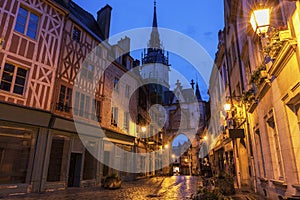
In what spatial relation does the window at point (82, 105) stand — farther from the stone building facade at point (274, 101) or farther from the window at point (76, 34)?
the stone building facade at point (274, 101)

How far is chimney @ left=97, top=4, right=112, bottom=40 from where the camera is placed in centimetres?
1616

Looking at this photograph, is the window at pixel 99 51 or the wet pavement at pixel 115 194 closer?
the wet pavement at pixel 115 194

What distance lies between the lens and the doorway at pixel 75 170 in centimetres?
1174

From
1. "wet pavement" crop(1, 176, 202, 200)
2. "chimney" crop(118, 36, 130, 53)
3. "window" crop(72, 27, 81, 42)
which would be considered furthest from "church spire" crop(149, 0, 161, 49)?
"wet pavement" crop(1, 176, 202, 200)

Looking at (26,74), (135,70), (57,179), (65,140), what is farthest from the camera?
(135,70)

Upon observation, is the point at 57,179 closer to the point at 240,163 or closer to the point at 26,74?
the point at 26,74

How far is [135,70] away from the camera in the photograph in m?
19.5

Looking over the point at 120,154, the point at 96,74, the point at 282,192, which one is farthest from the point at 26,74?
the point at 282,192

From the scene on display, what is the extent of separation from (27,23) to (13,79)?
9.17 ft

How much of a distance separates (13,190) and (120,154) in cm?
788

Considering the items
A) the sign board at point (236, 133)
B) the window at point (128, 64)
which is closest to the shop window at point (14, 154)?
the sign board at point (236, 133)

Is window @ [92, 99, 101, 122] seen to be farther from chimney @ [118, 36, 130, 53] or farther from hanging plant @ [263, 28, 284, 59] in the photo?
hanging plant @ [263, 28, 284, 59]

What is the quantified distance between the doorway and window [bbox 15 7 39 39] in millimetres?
6567

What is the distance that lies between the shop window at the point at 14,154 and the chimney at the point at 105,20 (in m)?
9.48
